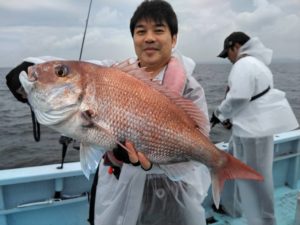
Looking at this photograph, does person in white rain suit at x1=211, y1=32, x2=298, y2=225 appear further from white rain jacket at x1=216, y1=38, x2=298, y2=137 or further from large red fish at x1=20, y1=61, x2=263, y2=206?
large red fish at x1=20, y1=61, x2=263, y2=206

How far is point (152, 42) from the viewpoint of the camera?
7.85 feet

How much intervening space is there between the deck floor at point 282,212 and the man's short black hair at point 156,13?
305 cm

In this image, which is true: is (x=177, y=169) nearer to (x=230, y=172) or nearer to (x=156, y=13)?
(x=230, y=172)

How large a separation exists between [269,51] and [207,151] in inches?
123

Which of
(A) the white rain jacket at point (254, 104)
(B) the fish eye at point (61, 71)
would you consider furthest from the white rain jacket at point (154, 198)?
(A) the white rain jacket at point (254, 104)

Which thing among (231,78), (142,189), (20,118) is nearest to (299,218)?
(231,78)

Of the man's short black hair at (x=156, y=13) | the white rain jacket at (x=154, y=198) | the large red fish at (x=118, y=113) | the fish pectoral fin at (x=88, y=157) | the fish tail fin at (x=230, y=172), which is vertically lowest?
the white rain jacket at (x=154, y=198)

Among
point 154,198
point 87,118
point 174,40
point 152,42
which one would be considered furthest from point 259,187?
point 87,118

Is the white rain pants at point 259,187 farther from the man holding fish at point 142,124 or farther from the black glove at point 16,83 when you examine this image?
the black glove at point 16,83

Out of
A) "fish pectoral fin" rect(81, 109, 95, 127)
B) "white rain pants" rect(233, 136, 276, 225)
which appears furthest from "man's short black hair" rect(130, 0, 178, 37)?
"white rain pants" rect(233, 136, 276, 225)

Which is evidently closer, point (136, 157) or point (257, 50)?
point (136, 157)

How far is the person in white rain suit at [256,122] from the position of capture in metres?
4.30

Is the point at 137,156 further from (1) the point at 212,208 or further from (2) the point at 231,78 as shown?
(1) the point at 212,208

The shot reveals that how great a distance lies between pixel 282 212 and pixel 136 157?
363cm
